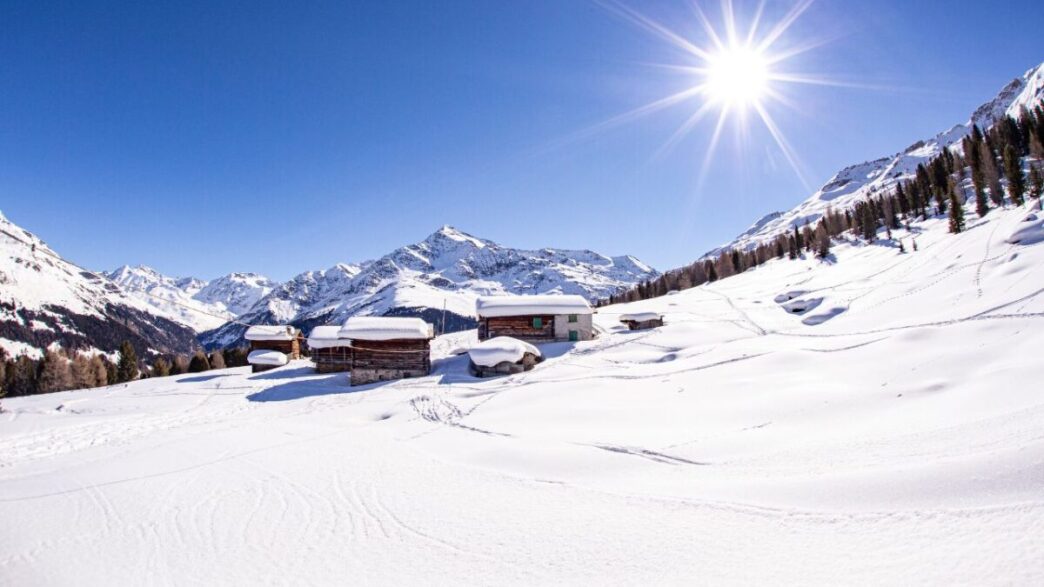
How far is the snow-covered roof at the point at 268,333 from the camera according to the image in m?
45.5

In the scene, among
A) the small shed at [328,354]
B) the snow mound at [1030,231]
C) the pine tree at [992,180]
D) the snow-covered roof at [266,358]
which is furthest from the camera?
the pine tree at [992,180]

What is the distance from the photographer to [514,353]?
92.7ft

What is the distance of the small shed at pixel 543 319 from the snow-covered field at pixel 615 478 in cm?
1548

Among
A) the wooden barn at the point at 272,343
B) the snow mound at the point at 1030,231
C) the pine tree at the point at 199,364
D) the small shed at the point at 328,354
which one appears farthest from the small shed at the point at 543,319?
the pine tree at the point at 199,364

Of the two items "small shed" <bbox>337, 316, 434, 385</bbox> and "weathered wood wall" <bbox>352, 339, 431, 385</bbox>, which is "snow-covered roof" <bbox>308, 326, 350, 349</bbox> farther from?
"weathered wood wall" <bbox>352, 339, 431, 385</bbox>

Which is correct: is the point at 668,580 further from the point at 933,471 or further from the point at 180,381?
the point at 180,381

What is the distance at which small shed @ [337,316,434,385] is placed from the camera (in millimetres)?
31750

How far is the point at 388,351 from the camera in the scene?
105 feet

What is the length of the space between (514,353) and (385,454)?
54.8ft

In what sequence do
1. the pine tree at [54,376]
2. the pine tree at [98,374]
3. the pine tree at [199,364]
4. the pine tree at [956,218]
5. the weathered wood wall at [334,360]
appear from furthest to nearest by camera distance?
the pine tree at [98,374], the pine tree at [54,376], the pine tree at [199,364], the pine tree at [956,218], the weathered wood wall at [334,360]

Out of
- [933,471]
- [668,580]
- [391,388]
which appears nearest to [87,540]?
[668,580]

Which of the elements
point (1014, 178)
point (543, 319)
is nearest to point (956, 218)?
point (1014, 178)

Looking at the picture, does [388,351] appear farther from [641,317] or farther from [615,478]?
[615,478]

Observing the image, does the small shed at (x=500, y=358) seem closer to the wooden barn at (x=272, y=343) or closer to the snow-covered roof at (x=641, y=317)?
the snow-covered roof at (x=641, y=317)
